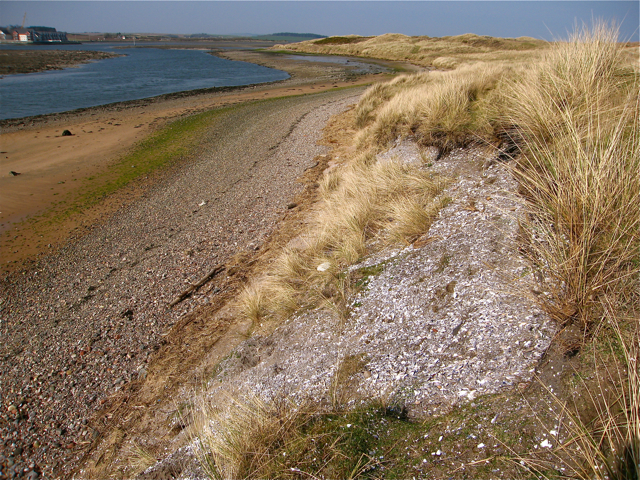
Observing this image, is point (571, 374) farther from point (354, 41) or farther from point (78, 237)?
point (354, 41)

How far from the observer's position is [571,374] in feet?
7.16

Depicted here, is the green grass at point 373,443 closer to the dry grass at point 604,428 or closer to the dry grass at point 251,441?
the dry grass at point 251,441

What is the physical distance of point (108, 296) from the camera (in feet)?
19.1

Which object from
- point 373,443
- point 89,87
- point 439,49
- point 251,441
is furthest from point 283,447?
point 439,49

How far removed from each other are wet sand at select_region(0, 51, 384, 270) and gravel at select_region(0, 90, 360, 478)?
3.45 ft

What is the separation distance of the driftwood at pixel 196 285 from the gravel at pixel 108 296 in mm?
121

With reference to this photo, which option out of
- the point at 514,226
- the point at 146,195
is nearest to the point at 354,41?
the point at 146,195

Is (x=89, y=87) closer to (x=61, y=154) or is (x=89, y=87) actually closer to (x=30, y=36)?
(x=61, y=154)

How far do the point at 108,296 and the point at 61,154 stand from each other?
10263 millimetres

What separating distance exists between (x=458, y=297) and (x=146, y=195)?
8819mm

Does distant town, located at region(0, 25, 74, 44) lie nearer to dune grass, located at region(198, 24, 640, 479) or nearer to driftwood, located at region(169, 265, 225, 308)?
driftwood, located at region(169, 265, 225, 308)

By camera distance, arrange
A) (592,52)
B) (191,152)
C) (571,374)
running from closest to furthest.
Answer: (571,374)
(592,52)
(191,152)

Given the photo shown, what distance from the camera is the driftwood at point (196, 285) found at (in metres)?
5.64

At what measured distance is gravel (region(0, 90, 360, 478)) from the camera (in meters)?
4.03
